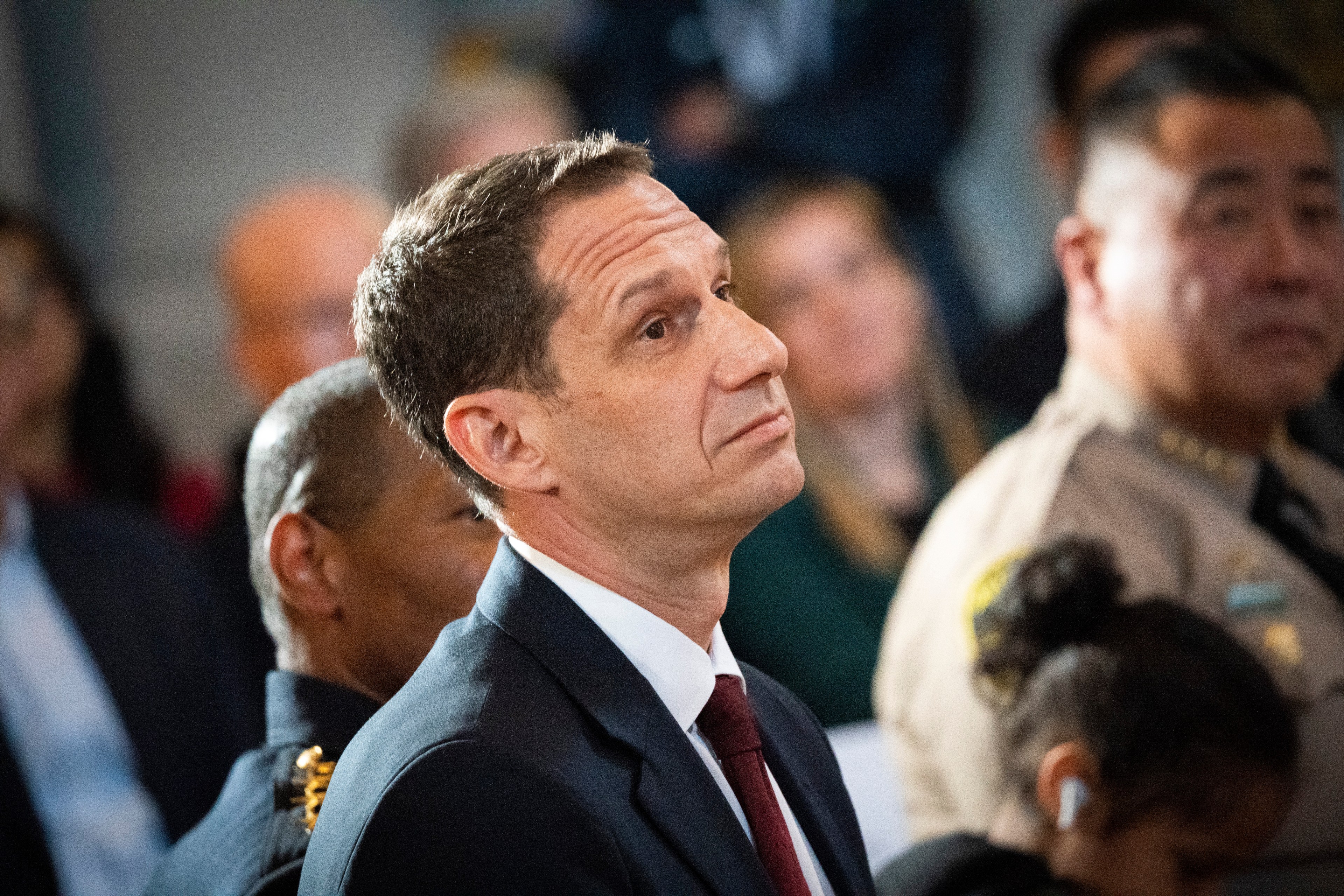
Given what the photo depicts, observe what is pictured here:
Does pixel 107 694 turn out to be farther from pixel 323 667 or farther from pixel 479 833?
pixel 479 833

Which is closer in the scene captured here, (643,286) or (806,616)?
(643,286)

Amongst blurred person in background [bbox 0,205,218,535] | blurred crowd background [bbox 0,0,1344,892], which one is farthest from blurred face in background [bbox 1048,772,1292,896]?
blurred person in background [bbox 0,205,218,535]

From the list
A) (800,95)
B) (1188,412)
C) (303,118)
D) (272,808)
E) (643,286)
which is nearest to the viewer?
(643,286)

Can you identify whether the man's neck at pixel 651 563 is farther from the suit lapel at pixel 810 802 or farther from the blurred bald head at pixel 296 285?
the blurred bald head at pixel 296 285

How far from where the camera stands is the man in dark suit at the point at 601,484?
84 centimetres

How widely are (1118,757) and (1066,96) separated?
1.53 metres

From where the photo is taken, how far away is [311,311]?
2295mm

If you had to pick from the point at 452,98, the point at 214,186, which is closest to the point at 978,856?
the point at 452,98

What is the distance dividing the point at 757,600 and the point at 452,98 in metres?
1.41

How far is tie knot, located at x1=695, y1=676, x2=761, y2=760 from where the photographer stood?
0.92 metres

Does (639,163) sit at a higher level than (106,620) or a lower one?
higher

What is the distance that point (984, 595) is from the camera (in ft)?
4.42

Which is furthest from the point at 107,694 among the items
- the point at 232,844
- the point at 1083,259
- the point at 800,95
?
the point at 800,95

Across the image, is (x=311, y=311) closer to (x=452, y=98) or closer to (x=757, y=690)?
(x=452, y=98)
